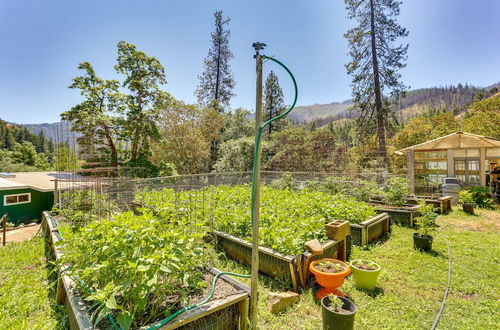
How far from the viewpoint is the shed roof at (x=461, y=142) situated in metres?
7.27

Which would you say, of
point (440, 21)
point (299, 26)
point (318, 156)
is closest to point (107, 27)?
point (299, 26)

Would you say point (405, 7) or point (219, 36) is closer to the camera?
point (405, 7)

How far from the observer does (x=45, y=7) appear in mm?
7195

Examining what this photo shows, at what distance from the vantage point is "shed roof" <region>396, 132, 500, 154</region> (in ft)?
23.9

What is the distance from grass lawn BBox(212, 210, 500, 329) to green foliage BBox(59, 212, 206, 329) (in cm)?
100

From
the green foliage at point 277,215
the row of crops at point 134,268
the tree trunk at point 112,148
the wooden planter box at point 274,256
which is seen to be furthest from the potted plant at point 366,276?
the tree trunk at point 112,148

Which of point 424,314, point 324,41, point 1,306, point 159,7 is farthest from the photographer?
point 324,41

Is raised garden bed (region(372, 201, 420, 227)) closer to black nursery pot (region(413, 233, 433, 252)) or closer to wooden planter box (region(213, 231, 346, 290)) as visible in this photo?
black nursery pot (region(413, 233, 433, 252))

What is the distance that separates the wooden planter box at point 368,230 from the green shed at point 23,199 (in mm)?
12319

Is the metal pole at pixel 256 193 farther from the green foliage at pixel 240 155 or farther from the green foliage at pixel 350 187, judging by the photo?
the green foliage at pixel 240 155

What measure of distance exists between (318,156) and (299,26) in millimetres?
5906

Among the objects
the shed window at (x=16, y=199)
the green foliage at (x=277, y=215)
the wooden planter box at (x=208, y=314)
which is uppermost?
the green foliage at (x=277, y=215)

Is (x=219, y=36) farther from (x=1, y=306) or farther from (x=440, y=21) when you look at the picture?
(x=1, y=306)

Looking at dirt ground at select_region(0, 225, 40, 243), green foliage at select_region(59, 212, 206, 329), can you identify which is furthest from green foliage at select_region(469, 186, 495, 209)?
dirt ground at select_region(0, 225, 40, 243)
